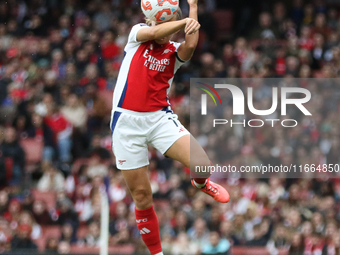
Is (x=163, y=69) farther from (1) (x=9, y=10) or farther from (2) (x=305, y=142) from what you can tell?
(1) (x=9, y=10)

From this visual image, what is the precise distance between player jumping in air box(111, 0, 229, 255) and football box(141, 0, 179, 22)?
3.9 inches

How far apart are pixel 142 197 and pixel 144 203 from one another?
79 millimetres

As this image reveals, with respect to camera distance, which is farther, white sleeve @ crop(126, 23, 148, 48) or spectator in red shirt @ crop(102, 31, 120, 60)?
spectator in red shirt @ crop(102, 31, 120, 60)

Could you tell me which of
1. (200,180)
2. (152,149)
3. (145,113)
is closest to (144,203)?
(200,180)

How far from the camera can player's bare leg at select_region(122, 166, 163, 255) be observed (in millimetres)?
6207

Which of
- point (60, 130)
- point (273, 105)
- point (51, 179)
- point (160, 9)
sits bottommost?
point (51, 179)

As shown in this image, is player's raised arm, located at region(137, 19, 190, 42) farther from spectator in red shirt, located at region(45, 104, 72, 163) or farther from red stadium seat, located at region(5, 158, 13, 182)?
red stadium seat, located at region(5, 158, 13, 182)

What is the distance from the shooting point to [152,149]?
1348 cm

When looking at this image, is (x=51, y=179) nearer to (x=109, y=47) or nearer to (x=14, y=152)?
(x=14, y=152)

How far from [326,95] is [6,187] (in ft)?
26.0

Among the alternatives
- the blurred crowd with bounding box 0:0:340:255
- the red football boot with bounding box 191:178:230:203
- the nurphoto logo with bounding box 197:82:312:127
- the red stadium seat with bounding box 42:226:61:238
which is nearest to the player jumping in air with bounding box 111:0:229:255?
the red football boot with bounding box 191:178:230:203

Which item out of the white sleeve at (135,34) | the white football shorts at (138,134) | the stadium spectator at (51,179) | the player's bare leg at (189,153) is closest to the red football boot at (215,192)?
the player's bare leg at (189,153)

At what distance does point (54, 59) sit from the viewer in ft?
51.4

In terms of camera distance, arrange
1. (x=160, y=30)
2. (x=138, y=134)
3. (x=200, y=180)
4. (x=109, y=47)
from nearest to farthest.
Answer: (x=160, y=30), (x=138, y=134), (x=200, y=180), (x=109, y=47)
